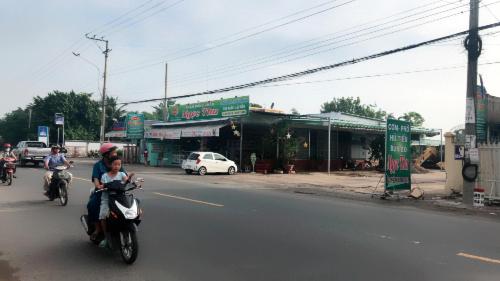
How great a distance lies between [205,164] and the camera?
90.4 ft

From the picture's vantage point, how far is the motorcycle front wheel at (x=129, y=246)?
5.96m

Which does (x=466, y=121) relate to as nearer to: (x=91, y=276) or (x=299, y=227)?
(x=299, y=227)

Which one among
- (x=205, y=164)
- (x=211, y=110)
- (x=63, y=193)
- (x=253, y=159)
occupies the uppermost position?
(x=211, y=110)

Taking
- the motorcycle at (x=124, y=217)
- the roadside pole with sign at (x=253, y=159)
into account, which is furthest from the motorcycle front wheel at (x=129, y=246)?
the roadside pole with sign at (x=253, y=159)

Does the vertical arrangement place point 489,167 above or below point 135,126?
below

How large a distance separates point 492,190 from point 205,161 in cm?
1679

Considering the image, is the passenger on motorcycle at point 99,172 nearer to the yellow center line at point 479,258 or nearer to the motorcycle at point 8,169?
the yellow center line at point 479,258

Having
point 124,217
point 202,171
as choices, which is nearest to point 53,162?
point 124,217

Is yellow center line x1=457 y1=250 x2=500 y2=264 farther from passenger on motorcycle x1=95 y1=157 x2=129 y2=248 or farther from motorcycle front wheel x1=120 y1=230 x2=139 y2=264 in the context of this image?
passenger on motorcycle x1=95 y1=157 x2=129 y2=248

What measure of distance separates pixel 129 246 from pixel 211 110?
86.1 feet

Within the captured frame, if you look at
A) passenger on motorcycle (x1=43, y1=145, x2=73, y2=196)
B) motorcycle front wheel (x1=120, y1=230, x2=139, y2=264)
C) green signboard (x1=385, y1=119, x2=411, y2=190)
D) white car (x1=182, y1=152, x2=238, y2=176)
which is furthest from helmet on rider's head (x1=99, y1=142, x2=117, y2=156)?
white car (x1=182, y1=152, x2=238, y2=176)

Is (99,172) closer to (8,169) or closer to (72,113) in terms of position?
(8,169)

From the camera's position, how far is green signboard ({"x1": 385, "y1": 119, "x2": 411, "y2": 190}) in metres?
16.2

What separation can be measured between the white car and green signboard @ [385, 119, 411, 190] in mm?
13586
